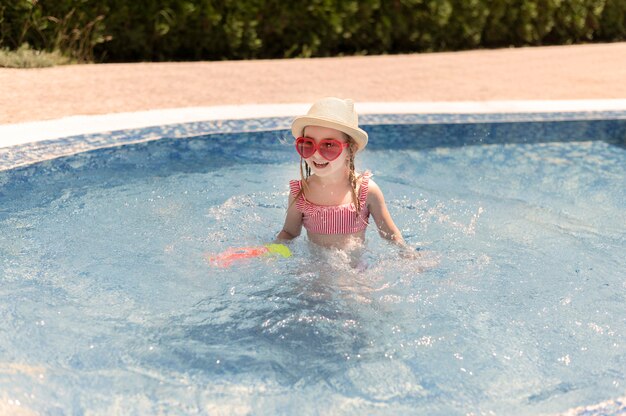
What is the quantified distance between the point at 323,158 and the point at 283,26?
882 centimetres

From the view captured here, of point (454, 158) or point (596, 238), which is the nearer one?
point (596, 238)

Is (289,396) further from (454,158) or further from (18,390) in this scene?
(454,158)

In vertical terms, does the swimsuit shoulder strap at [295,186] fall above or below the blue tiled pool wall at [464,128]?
above

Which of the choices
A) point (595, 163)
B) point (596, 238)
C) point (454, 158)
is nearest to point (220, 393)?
point (596, 238)

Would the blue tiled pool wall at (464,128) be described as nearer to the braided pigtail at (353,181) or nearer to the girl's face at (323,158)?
the braided pigtail at (353,181)

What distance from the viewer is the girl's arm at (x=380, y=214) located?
4.52 m

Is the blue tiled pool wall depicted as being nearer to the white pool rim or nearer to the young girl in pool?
the white pool rim

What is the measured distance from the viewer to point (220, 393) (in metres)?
3.64

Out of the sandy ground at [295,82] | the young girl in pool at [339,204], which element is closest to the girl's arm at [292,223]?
the young girl in pool at [339,204]

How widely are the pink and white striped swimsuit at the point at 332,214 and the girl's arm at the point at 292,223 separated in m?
0.03

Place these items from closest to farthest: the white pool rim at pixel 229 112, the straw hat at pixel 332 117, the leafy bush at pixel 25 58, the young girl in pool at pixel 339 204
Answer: the straw hat at pixel 332 117 → the young girl in pool at pixel 339 204 → the white pool rim at pixel 229 112 → the leafy bush at pixel 25 58

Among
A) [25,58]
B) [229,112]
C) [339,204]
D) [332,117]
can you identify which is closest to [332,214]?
[339,204]

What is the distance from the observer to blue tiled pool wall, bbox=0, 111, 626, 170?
770 centimetres

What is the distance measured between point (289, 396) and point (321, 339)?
18.9 inches
